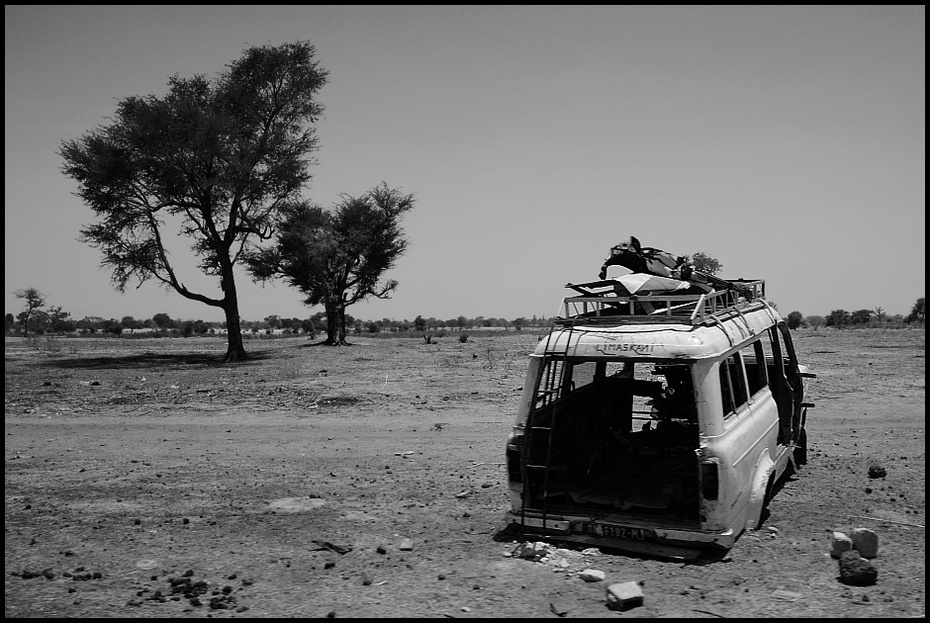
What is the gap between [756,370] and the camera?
29.5ft

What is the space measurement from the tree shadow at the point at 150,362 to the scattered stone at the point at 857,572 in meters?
23.4

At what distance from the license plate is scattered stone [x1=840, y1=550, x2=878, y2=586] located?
56.4 inches

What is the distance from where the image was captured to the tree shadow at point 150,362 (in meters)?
26.0

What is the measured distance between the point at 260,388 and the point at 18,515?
10976mm

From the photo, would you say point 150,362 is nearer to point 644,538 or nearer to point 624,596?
point 644,538

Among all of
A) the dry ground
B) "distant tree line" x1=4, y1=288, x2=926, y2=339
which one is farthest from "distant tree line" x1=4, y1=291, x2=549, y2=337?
the dry ground

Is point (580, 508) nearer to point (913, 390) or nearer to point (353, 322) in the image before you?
point (913, 390)

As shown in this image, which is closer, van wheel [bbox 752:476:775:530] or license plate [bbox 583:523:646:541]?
license plate [bbox 583:523:646:541]

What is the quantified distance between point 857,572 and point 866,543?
0.64m

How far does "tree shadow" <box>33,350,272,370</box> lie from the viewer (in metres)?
26.0

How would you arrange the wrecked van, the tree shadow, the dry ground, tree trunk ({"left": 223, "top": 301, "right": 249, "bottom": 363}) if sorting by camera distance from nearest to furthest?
the dry ground < the wrecked van < the tree shadow < tree trunk ({"left": 223, "top": 301, "right": 249, "bottom": 363})

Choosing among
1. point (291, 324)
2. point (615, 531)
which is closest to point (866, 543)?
point (615, 531)

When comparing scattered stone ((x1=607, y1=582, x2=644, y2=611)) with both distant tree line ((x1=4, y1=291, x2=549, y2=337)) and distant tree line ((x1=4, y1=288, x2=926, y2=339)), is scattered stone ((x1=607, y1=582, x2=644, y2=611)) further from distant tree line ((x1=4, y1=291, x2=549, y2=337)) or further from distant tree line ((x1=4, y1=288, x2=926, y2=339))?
distant tree line ((x1=4, y1=291, x2=549, y2=337))

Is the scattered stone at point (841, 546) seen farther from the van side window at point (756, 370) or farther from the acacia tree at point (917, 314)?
the acacia tree at point (917, 314)
